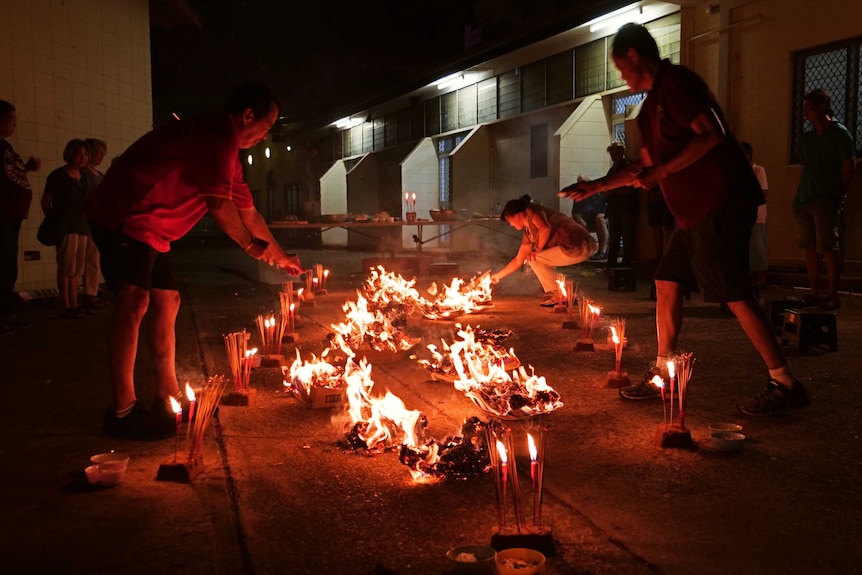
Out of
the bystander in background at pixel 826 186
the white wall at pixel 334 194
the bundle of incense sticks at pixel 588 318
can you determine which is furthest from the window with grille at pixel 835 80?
the white wall at pixel 334 194

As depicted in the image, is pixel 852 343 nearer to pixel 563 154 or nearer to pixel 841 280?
pixel 841 280

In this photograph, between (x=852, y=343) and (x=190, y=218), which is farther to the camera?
(x=852, y=343)

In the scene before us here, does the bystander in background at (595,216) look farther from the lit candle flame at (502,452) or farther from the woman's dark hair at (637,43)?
the lit candle flame at (502,452)

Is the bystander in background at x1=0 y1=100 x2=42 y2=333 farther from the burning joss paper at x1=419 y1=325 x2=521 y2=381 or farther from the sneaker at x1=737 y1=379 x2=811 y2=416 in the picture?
the sneaker at x1=737 y1=379 x2=811 y2=416

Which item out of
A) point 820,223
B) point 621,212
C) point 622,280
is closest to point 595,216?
point 621,212

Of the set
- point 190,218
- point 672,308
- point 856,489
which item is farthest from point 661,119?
point 190,218

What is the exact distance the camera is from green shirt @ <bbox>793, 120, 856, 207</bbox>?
852 centimetres

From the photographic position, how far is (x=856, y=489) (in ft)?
10.8

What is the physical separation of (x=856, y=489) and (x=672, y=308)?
5.77 ft

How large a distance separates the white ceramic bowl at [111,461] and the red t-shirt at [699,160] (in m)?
3.41

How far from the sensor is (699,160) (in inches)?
177

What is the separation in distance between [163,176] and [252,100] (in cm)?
66

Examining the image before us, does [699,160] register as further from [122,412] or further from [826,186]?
[826,186]

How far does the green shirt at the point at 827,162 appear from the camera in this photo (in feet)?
27.9
